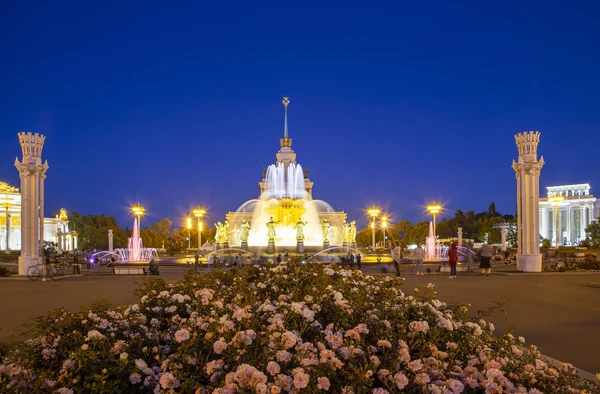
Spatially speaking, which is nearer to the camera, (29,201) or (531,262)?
(29,201)

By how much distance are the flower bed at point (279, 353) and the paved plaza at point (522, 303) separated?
199cm

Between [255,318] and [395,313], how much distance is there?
167 cm

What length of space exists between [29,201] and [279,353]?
27694mm

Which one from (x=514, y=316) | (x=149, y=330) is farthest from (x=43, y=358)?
(x=514, y=316)

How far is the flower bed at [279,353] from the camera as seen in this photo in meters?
4.80

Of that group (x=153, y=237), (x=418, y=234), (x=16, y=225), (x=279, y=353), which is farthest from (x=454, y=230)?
(x=279, y=353)

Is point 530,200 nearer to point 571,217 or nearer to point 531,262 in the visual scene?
point 531,262

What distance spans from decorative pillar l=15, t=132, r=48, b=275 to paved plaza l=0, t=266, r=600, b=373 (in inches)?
91.1

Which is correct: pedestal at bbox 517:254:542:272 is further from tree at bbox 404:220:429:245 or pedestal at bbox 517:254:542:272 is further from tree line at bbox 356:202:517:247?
tree at bbox 404:220:429:245

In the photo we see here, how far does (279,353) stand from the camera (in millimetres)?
4824

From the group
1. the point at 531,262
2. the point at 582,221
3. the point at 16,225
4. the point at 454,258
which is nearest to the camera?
the point at 454,258

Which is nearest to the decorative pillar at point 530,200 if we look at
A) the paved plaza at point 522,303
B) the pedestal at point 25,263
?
the paved plaza at point 522,303

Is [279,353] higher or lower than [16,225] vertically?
higher

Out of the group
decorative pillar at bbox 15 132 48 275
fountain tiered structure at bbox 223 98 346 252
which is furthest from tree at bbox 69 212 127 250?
decorative pillar at bbox 15 132 48 275
